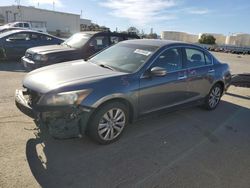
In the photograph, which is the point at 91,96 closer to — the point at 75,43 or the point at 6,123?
the point at 6,123

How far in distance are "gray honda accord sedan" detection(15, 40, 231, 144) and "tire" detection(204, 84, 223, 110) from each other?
0.18 meters

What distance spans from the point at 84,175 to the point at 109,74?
1.56 meters

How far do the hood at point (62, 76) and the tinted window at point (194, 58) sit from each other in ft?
5.95

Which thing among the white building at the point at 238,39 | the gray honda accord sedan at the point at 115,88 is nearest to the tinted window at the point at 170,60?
the gray honda accord sedan at the point at 115,88

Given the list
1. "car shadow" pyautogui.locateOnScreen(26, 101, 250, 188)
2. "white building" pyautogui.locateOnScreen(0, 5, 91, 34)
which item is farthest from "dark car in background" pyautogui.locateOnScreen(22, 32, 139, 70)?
"white building" pyautogui.locateOnScreen(0, 5, 91, 34)

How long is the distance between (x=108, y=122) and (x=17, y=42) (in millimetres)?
8649

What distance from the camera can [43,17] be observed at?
200ft

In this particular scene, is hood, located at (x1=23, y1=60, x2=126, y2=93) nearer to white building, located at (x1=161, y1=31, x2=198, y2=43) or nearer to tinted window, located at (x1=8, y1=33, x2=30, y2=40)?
tinted window, located at (x1=8, y1=33, x2=30, y2=40)

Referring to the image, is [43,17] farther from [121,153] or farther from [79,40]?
[121,153]

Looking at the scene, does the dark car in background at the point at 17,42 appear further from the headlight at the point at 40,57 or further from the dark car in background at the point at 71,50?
the headlight at the point at 40,57

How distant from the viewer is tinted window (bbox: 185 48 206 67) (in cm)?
490

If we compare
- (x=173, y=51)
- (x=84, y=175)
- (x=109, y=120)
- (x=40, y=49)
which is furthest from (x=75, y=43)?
(x=84, y=175)

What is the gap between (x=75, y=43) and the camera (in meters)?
8.49

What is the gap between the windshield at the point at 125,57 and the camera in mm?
4113
